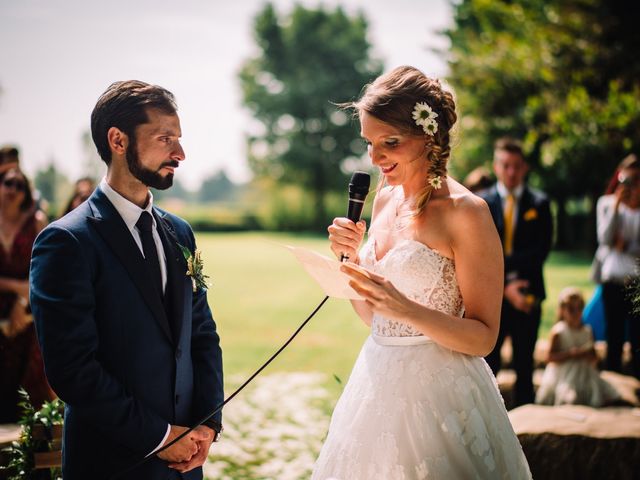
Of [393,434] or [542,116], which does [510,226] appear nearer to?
[393,434]

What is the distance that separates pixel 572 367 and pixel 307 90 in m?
43.6

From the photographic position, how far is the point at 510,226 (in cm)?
566

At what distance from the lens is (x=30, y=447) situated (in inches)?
113

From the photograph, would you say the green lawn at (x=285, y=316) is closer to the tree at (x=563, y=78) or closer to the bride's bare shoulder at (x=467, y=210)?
the bride's bare shoulder at (x=467, y=210)

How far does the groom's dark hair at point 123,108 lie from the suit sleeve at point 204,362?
55cm

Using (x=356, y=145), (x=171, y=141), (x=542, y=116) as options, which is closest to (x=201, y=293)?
(x=171, y=141)

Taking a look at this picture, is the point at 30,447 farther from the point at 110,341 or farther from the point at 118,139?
the point at 118,139

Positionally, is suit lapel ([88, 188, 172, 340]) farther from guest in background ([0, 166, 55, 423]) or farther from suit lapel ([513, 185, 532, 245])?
suit lapel ([513, 185, 532, 245])

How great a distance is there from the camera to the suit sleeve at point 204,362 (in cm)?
Answer: 237

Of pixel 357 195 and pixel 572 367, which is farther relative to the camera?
pixel 572 367

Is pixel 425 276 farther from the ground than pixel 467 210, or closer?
closer

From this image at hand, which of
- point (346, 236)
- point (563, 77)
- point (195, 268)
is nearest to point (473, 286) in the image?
point (346, 236)

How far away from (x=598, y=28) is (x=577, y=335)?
383 inches

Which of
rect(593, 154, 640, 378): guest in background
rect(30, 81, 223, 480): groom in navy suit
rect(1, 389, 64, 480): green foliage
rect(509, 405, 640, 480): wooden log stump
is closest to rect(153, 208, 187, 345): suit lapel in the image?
Answer: rect(30, 81, 223, 480): groom in navy suit
